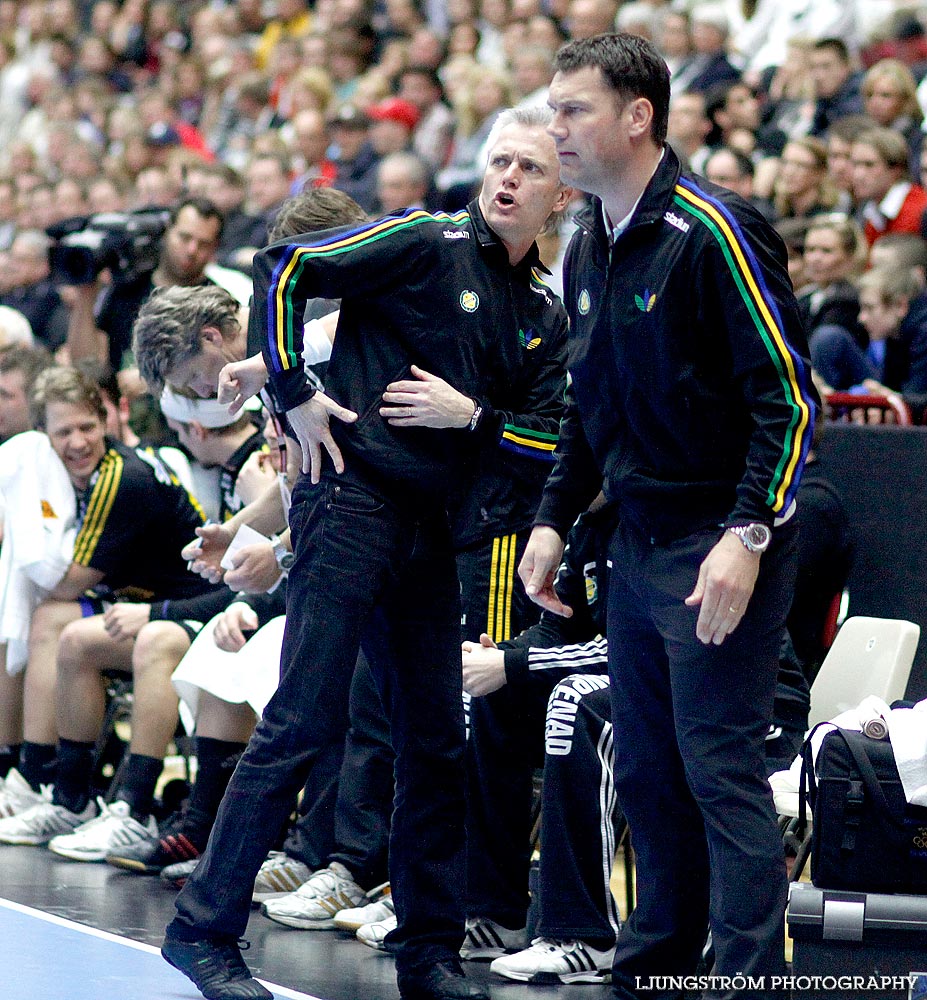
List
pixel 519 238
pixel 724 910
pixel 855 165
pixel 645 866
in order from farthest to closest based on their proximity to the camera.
Result: pixel 855 165
pixel 519 238
pixel 645 866
pixel 724 910

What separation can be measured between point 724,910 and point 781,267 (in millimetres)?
1130

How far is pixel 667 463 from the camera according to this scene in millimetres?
3053

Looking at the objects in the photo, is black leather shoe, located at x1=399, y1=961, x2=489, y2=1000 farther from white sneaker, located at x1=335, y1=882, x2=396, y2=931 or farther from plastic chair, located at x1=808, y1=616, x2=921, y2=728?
plastic chair, located at x1=808, y1=616, x2=921, y2=728

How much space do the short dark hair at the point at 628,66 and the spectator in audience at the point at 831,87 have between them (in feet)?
19.2

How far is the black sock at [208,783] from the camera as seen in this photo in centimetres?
480

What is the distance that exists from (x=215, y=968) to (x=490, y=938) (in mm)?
1010

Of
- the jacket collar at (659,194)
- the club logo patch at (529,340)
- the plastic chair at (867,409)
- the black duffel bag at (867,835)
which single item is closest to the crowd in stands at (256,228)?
the plastic chair at (867,409)

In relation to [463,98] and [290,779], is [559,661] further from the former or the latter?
[463,98]

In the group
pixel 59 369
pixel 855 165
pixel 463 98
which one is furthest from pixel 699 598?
pixel 463 98

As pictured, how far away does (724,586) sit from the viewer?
2879 mm

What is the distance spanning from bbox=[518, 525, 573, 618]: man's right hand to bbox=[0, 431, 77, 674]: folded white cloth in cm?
255

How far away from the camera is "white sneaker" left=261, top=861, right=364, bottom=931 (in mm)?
4309

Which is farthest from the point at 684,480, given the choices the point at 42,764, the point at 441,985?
the point at 42,764

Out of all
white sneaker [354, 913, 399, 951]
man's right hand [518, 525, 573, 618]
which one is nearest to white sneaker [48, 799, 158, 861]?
white sneaker [354, 913, 399, 951]
